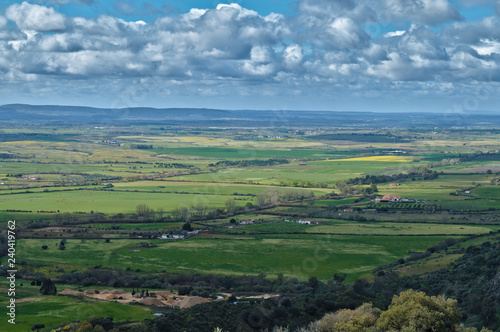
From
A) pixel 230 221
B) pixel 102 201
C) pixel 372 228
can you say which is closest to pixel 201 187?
pixel 102 201

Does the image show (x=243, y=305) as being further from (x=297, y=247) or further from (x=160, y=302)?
(x=297, y=247)

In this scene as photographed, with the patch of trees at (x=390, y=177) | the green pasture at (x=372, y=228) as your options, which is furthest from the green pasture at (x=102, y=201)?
the patch of trees at (x=390, y=177)

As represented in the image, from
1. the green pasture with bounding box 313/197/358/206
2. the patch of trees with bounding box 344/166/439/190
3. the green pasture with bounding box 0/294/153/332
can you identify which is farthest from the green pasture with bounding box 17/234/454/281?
the patch of trees with bounding box 344/166/439/190

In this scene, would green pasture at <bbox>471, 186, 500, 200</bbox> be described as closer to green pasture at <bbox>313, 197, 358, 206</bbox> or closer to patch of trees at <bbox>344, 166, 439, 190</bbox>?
patch of trees at <bbox>344, 166, 439, 190</bbox>

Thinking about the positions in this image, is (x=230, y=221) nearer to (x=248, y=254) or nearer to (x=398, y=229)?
(x=248, y=254)

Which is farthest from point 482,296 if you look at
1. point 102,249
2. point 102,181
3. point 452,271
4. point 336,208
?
point 102,181

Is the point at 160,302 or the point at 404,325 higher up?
the point at 404,325
